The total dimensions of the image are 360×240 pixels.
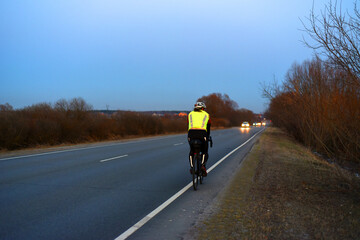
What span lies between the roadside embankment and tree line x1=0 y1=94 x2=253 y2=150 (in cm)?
1410

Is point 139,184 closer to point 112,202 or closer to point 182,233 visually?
point 112,202

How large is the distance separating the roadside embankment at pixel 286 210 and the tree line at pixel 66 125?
14099 mm

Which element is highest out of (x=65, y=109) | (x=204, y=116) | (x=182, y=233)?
(x=65, y=109)

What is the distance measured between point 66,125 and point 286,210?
64.9 feet

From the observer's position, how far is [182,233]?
4.38 m

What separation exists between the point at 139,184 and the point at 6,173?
431cm

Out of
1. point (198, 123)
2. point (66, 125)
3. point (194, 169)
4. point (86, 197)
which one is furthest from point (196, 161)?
point (66, 125)

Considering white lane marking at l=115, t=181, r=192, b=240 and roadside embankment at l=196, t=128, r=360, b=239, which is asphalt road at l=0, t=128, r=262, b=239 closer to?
white lane marking at l=115, t=181, r=192, b=240

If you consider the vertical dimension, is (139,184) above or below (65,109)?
below

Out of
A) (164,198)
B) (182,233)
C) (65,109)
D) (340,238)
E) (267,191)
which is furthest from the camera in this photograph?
(65,109)

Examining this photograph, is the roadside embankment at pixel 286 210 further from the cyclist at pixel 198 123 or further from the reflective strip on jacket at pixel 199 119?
the reflective strip on jacket at pixel 199 119

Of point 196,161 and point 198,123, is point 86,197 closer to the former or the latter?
point 196,161

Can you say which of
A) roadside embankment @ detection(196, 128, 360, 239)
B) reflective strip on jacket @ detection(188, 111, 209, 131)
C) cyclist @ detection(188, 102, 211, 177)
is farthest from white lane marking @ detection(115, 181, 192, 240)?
reflective strip on jacket @ detection(188, 111, 209, 131)

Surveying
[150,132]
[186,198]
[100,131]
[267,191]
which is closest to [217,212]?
[186,198]
